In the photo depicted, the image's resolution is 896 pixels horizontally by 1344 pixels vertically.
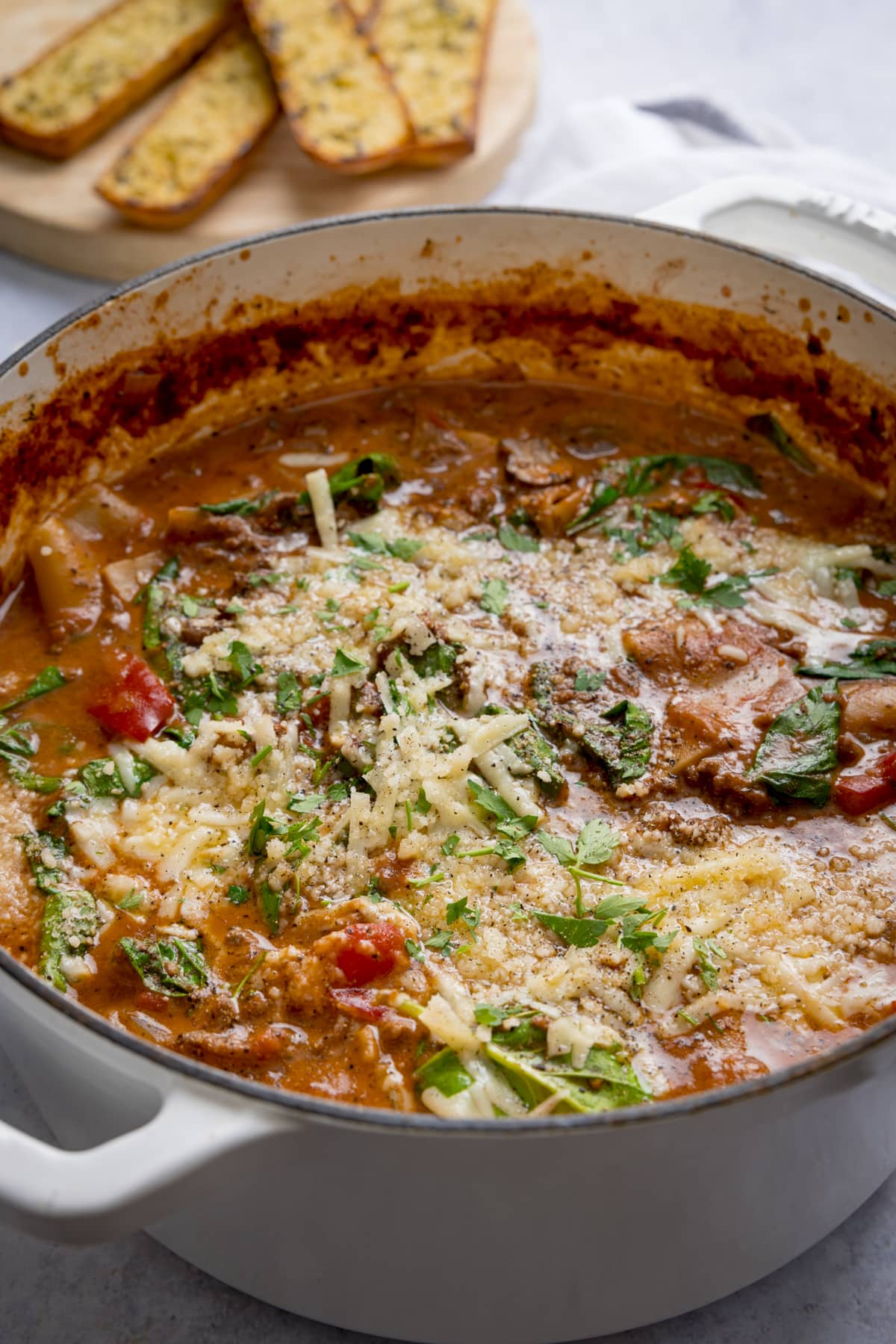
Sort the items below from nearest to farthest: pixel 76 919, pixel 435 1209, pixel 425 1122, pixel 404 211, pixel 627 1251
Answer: pixel 425 1122 < pixel 435 1209 < pixel 627 1251 < pixel 76 919 < pixel 404 211

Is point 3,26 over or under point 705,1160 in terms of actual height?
over

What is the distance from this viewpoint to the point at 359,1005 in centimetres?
253

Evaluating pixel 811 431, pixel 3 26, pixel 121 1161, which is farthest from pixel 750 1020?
pixel 3 26

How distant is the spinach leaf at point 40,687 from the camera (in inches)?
123

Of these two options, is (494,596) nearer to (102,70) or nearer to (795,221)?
(795,221)

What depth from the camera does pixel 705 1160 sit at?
1948 millimetres

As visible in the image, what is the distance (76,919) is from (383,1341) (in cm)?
98

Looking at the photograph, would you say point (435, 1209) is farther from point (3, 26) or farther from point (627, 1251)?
point (3, 26)

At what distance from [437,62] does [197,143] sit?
869mm

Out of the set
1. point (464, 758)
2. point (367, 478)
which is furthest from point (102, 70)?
point (464, 758)

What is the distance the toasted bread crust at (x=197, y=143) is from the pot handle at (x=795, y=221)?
4.78 feet

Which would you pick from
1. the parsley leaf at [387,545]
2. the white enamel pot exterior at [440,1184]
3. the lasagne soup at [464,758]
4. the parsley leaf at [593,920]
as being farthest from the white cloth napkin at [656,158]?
the white enamel pot exterior at [440,1184]

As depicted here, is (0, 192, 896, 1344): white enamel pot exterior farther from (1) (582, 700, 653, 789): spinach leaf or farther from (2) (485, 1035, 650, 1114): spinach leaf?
(1) (582, 700, 653, 789): spinach leaf

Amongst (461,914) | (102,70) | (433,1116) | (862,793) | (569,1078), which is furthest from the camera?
(102,70)
